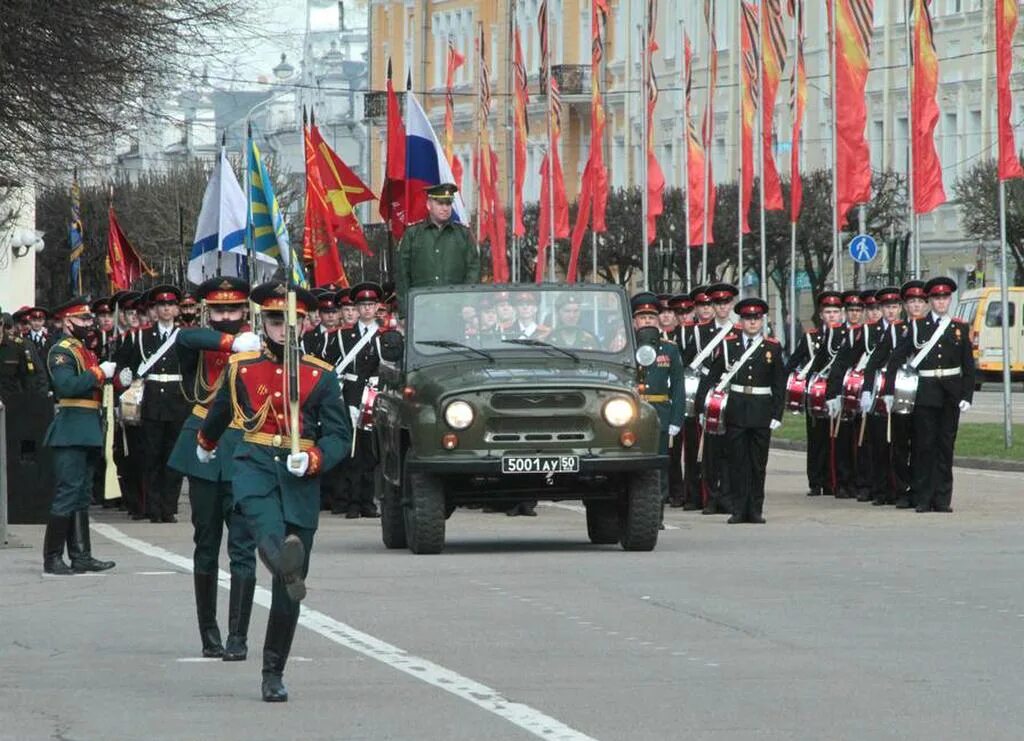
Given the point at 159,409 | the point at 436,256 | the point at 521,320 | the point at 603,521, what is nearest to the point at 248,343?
the point at 521,320

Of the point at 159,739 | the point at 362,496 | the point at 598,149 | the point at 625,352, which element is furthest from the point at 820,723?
the point at 598,149

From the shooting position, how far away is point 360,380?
24891mm

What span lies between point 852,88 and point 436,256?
14736mm

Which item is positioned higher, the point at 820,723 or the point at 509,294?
the point at 509,294

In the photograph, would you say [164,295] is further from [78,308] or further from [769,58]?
[769,58]

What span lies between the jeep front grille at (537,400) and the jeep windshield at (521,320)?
86 cm

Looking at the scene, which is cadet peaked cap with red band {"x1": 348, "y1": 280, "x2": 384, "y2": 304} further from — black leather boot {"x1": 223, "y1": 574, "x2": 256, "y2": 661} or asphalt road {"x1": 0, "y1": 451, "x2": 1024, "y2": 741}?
black leather boot {"x1": 223, "y1": 574, "x2": 256, "y2": 661}

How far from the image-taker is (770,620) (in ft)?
45.7

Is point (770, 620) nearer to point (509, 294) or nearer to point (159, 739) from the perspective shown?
point (159, 739)

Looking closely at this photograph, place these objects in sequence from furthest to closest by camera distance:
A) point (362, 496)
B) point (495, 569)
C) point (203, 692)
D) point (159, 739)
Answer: point (362, 496) < point (495, 569) < point (203, 692) < point (159, 739)

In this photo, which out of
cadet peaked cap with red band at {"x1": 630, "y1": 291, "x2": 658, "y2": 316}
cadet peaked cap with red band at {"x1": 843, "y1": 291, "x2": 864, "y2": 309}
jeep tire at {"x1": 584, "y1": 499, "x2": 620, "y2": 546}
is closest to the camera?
jeep tire at {"x1": 584, "y1": 499, "x2": 620, "y2": 546}

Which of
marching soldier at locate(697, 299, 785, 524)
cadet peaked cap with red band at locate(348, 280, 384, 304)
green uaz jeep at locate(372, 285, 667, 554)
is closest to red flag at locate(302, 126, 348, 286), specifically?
cadet peaked cap with red band at locate(348, 280, 384, 304)

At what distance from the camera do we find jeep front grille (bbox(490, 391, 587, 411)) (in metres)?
18.6

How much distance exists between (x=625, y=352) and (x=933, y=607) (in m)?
5.44
